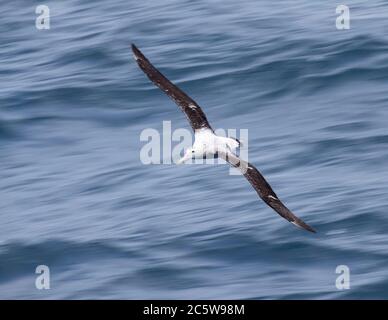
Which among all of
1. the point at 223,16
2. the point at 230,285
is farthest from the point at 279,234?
the point at 223,16

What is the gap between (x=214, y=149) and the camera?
1443 centimetres

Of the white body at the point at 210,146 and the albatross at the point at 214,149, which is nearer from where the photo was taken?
the albatross at the point at 214,149

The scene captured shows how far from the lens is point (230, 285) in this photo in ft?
47.2

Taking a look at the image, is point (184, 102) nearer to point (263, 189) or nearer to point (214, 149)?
point (214, 149)

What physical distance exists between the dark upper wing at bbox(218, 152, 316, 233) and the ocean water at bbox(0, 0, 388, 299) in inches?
54.4

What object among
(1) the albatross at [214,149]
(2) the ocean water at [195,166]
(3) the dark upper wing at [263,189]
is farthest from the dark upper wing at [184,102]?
(2) the ocean water at [195,166]

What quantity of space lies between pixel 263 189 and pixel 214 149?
4.31 feet

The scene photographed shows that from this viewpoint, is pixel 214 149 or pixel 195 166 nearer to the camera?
pixel 214 149

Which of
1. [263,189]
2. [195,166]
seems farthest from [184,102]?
[263,189]

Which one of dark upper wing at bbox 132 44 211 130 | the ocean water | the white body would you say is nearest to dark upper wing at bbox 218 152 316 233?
the white body

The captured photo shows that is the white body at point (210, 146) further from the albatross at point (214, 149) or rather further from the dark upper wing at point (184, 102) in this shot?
the dark upper wing at point (184, 102)

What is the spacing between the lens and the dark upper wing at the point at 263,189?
42.2 feet
